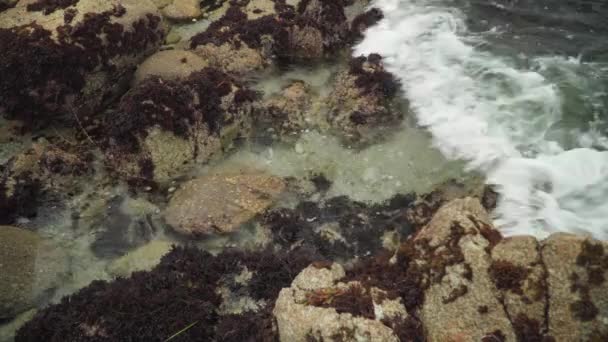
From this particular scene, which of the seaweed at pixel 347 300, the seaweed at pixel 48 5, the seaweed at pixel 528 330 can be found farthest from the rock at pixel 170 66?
the seaweed at pixel 528 330

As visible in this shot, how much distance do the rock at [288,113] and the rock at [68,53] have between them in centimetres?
305

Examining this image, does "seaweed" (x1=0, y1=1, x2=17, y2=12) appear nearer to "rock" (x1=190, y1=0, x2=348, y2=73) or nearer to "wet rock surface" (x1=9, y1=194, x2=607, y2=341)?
"rock" (x1=190, y1=0, x2=348, y2=73)

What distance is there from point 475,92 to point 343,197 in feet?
13.0

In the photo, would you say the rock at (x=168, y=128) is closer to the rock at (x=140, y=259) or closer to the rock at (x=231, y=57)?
the rock at (x=231, y=57)

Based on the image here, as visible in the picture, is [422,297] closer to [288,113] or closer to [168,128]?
[288,113]

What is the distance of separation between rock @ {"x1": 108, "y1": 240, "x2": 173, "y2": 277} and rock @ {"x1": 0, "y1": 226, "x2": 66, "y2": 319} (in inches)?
32.3

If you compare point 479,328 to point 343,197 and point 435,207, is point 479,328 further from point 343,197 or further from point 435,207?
point 343,197

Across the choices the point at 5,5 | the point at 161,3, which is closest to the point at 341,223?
the point at 161,3

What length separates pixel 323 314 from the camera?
5457mm

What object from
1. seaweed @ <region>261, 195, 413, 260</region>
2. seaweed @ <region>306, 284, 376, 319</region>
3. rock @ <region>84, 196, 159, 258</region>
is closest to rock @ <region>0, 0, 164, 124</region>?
rock @ <region>84, 196, 159, 258</region>

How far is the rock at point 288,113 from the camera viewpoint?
383 inches

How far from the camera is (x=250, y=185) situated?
28.1 ft

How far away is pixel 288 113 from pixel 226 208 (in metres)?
2.61

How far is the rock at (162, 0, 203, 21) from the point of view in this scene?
1201 cm
